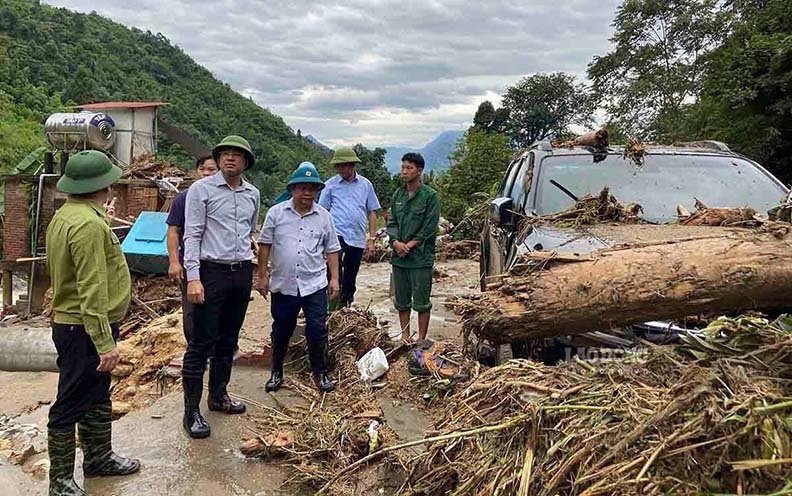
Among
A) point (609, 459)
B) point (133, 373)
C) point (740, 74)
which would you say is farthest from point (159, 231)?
point (740, 74)

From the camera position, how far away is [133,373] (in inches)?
224

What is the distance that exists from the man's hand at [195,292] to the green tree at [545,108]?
29474 mm

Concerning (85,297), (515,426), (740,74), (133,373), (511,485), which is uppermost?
(740,74)

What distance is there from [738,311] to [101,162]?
3178 mm

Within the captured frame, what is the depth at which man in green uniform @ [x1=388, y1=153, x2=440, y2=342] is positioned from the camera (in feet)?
17.0

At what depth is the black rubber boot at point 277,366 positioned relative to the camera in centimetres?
462

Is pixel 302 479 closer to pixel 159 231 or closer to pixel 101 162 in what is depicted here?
pixel 101 162

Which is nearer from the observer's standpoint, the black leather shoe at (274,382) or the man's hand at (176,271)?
Answer: the man's hand at (176,271)

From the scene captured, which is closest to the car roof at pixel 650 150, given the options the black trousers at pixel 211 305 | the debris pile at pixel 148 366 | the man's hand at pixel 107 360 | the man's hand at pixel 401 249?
the man's hand at pixel 401 249

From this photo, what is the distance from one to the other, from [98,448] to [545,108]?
3134cm

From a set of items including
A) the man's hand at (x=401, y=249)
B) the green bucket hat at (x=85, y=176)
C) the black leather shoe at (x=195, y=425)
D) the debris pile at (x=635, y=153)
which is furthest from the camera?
the man's hand at (x=401, y=249)

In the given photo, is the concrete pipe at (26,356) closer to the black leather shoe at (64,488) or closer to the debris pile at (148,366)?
the debris pile at (148,366)

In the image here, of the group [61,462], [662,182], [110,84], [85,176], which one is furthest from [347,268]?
[110,84]

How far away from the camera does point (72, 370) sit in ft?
10.2
